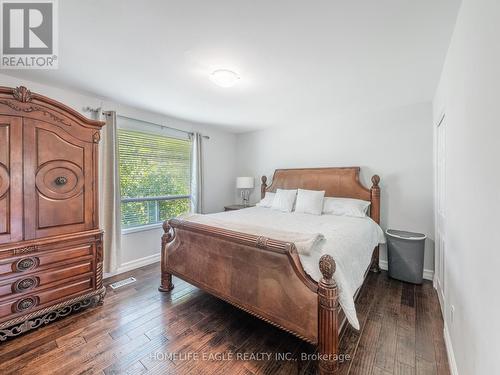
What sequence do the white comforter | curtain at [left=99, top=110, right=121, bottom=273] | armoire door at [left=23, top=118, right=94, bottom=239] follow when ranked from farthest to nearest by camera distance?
curtain at [left=99, top=110, right=121, bottom=273] → armoire door at [left=23, top=118, right=94, bottom=239] → the white comforter

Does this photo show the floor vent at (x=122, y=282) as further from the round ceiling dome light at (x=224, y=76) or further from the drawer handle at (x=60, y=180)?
the round ceiling dome light at (x=224, y=76)

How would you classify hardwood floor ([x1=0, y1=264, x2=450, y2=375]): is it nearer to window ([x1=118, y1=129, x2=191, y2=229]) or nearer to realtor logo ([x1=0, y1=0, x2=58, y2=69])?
window ([x1=118, y1=129, x2=191, y2=229])

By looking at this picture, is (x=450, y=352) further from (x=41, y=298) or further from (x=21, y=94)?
(x=21, y=94)

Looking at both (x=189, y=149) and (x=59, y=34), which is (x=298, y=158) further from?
(x=59, y=34)

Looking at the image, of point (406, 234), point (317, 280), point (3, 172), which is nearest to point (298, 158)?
point (406, 234)

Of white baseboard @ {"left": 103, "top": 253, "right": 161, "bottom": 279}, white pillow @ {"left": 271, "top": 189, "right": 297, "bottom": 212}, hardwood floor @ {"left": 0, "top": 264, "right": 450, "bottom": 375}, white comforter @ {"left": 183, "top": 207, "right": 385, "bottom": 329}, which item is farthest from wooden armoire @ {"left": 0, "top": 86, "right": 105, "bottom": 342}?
white pillow @ {"left": 271, "top": 189, "right": 297, "bottom": 212}

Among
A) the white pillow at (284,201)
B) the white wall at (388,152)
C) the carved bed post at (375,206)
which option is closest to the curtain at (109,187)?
the white pillow at (284,201)

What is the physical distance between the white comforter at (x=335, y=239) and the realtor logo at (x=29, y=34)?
75.2 inches

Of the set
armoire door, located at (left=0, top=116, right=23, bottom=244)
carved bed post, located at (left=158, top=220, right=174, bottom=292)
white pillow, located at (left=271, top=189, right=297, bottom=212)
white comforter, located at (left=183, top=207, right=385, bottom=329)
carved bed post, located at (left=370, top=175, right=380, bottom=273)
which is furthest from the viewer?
white pillow, located at (left=271, top=189, right=297, bottom=212)

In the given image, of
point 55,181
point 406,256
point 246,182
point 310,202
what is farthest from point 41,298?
point 406,256

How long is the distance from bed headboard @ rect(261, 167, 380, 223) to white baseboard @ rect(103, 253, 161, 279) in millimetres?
2372

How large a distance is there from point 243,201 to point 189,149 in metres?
1.65

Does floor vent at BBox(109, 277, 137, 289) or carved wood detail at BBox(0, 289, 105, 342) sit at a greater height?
carved wood detail at BBox(0, 289, 105, 342)

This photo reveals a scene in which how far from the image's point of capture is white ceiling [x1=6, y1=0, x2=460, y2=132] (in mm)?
1400
